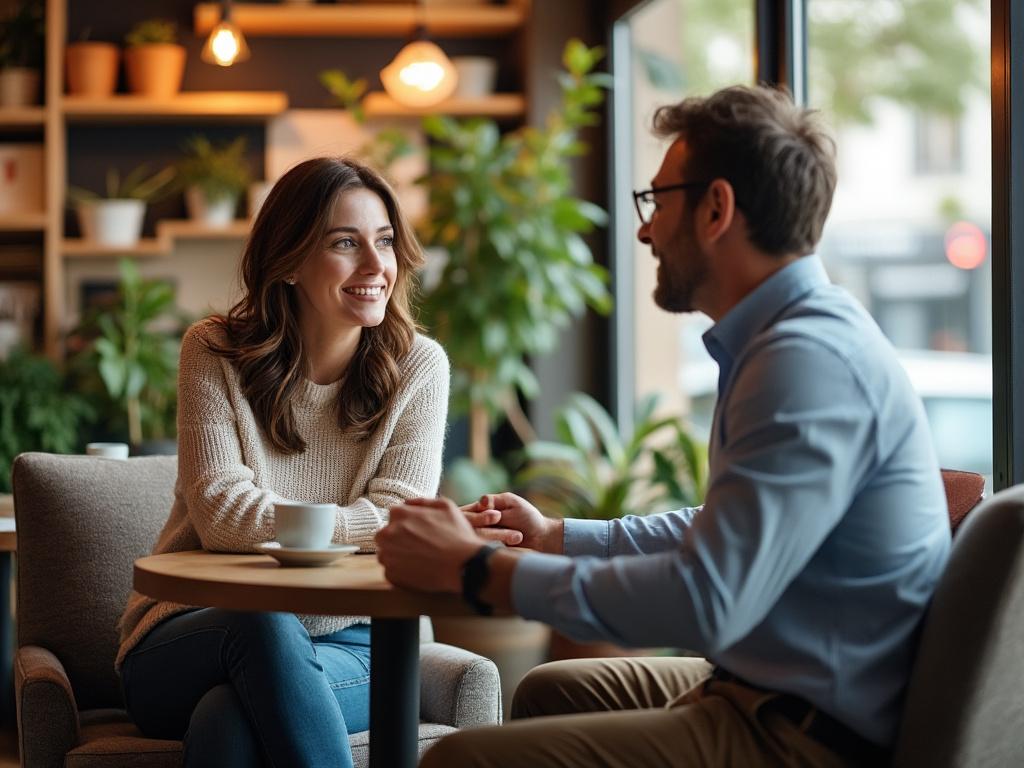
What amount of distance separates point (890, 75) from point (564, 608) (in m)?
6.31

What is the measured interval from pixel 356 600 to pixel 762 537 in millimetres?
489

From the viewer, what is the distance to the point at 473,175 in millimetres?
4680

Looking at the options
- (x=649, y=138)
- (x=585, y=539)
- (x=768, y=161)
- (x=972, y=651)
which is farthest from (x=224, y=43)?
(x=972, y=651)

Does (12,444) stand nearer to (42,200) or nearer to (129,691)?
(42,200)

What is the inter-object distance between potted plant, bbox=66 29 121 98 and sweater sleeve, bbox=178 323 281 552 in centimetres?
304

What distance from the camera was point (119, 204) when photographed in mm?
4953

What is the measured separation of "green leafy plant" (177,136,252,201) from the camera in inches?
197

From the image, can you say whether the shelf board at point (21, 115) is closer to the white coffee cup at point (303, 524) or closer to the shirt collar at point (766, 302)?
the white coffee cup at point (303, 524)

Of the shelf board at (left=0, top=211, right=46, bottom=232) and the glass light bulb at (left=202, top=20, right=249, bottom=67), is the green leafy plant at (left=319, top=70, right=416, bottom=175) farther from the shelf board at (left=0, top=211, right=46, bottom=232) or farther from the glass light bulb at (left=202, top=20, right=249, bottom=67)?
the shelf board at (left=0, top=211, right=46, bottom=232)

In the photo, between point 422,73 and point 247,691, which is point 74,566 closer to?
point 247,691

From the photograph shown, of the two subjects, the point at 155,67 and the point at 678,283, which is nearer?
the point at 678,283

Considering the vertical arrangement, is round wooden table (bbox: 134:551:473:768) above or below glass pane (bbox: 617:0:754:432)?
below

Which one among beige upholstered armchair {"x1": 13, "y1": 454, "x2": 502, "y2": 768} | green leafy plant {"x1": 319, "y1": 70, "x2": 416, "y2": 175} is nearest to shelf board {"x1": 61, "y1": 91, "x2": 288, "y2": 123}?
green leafy plant {"x1": 319, "y1": 70, "x2": 416, "y2": 175}

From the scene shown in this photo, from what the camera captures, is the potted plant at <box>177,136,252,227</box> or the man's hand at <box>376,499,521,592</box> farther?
the potted plant at <box>177,136,252,227</box>
